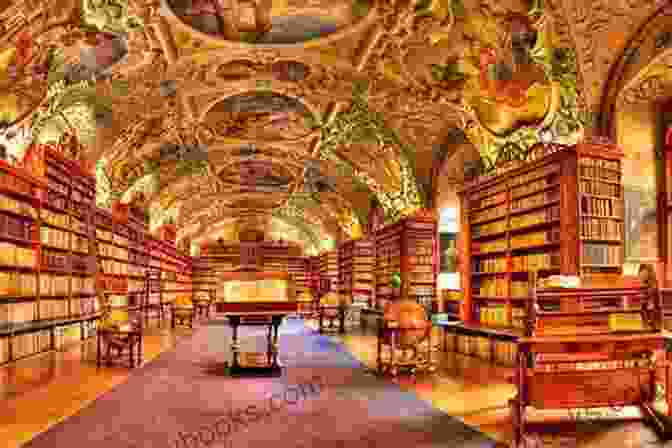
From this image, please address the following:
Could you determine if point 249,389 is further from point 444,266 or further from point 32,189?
point 444,266

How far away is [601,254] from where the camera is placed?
31.0 feet

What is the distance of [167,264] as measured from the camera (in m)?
27.2

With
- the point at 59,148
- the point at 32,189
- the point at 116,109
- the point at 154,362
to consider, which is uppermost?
the point at 116,109

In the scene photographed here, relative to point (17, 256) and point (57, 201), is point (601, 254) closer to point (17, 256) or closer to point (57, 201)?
point (17, 256)

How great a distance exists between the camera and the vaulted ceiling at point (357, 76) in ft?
31.3

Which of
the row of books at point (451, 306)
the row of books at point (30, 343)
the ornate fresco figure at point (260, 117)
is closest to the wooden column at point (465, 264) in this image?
the row of books at point (451, 306)

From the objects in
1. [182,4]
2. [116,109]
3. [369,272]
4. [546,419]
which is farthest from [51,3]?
[369,272]

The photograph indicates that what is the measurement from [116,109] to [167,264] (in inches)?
526

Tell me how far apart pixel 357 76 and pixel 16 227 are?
25.5ft

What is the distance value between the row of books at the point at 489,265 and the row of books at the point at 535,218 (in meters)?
0.83

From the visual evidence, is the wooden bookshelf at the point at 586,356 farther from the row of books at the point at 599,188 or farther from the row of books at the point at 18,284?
the row of books at the point at 18,284

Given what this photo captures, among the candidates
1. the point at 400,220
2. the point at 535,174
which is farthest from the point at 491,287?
the point at 400,220

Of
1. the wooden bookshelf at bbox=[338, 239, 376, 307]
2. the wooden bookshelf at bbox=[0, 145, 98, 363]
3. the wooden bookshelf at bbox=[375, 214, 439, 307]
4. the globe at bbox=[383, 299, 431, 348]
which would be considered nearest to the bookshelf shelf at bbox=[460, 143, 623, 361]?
the globe at bbox=[383, 299, 431, 348]

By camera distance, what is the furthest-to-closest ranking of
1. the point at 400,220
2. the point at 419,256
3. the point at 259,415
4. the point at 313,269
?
the point at 313,269 < the point at 400,220 < the point at 419,256 < the point at 259,415
